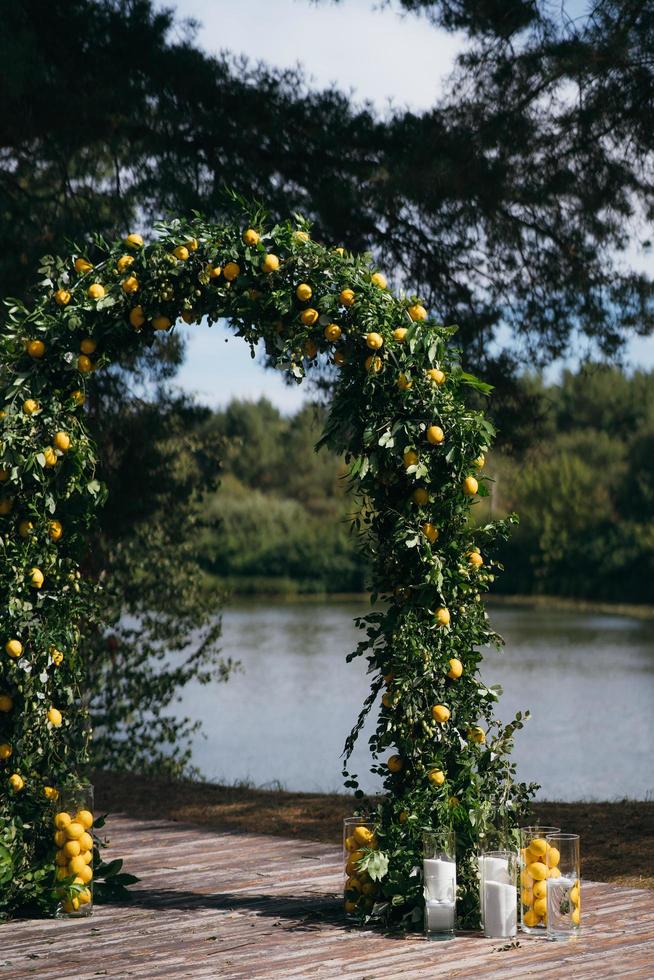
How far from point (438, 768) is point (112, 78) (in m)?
4.75

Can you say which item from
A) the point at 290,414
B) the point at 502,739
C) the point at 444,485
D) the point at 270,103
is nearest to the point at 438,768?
the point at 502,739

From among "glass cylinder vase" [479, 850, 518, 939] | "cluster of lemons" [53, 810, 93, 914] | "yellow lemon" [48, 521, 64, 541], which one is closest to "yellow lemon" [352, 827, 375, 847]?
"glass cylinder vase" [479, 850, 518, 939]

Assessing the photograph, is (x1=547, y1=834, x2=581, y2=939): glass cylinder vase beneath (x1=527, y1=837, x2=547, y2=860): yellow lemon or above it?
beneath

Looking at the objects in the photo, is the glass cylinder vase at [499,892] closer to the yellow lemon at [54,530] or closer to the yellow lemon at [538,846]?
the yellow lemon at [538,846]

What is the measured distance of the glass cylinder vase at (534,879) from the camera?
3.97 meters

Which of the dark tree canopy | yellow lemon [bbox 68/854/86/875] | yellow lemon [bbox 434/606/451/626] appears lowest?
yellow lemon [bbox 68/854/86/875]

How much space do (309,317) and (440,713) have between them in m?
1.42

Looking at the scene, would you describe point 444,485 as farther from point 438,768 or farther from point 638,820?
point 638,820

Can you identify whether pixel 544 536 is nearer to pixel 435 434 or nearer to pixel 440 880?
pixel 435 434

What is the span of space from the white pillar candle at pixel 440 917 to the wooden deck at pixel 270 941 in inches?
2.4

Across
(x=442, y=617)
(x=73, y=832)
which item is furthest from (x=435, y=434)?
(x=73, y=832)

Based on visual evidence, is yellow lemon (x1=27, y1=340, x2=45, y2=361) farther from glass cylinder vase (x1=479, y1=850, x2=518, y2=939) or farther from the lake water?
the lake water

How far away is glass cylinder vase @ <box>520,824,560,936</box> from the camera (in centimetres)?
397

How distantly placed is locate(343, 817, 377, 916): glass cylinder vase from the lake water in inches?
174
